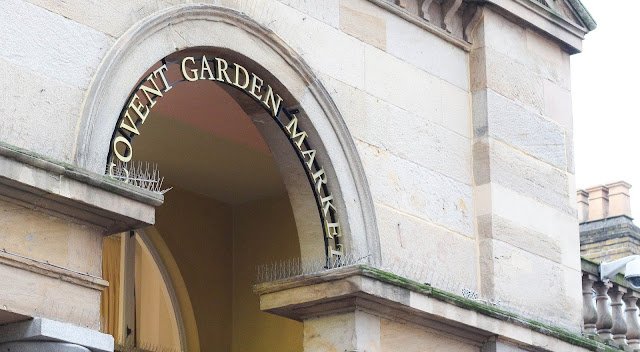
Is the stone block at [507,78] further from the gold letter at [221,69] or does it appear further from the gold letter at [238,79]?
the gold letter at [221,69]

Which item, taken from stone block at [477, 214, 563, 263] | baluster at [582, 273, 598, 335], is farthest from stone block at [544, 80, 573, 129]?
baluster at [582, 273, 598, 335]

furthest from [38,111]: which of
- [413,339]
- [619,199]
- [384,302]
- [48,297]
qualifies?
[619,199]

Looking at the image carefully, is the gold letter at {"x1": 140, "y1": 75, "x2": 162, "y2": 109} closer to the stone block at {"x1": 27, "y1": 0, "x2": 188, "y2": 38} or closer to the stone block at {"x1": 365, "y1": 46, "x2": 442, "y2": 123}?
the stone block at {"x1": 27, "y1": 0, "x2": 188, "y2": 38}

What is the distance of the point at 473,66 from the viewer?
1437 centimetres

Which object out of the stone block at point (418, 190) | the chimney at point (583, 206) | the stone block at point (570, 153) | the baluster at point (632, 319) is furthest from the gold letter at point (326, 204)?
the chimney at point (583, 206)

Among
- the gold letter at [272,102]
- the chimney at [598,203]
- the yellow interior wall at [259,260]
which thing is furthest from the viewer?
the chimney at [598,203]

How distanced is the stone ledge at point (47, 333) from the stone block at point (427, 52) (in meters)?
4.71

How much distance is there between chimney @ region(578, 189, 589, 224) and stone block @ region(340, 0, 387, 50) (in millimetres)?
20167

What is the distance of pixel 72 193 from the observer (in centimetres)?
990

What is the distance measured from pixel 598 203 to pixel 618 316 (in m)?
18.3

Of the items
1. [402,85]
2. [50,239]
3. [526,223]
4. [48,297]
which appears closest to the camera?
[48,297]

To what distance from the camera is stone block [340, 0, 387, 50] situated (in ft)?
42.9

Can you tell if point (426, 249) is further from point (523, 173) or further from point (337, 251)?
point (523, 173)

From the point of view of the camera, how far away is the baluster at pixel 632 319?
50.8 ft
